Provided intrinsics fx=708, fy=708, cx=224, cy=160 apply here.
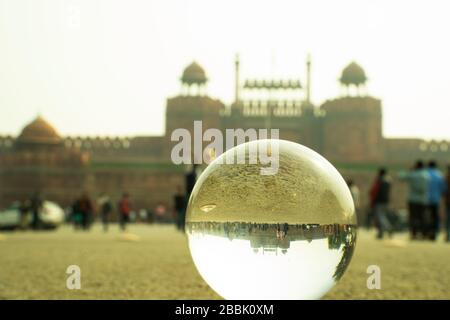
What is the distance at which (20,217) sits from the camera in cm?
1666

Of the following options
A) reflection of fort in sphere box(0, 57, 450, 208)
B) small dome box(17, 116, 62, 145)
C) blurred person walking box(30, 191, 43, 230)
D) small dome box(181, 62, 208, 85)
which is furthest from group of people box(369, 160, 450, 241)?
small dome box(17, 116, 62, 145)

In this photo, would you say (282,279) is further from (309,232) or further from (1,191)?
(1,191)

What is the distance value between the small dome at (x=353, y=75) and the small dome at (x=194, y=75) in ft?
24.2

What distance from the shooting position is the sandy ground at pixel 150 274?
15.2 feet

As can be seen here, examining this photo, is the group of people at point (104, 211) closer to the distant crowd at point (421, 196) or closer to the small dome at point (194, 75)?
the distant crowd at point (421, 196)

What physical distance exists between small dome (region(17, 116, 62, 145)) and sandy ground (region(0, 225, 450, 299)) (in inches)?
1150

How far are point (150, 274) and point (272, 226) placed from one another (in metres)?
3.04

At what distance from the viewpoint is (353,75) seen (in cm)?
3731

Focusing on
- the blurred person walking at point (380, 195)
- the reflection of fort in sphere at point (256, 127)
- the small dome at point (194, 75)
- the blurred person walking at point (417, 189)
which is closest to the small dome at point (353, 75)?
Answer: the reflection of fort in sphere at point (256, 127)

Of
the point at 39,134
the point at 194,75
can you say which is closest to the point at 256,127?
the point at 194,75

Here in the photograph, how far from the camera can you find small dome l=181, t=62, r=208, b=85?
37500 millimetres

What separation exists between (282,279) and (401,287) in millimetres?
2447

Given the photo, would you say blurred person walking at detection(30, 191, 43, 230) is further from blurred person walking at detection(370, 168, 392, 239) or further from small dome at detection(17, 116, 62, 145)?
small dome at detection(17, 116, 62, 145)
